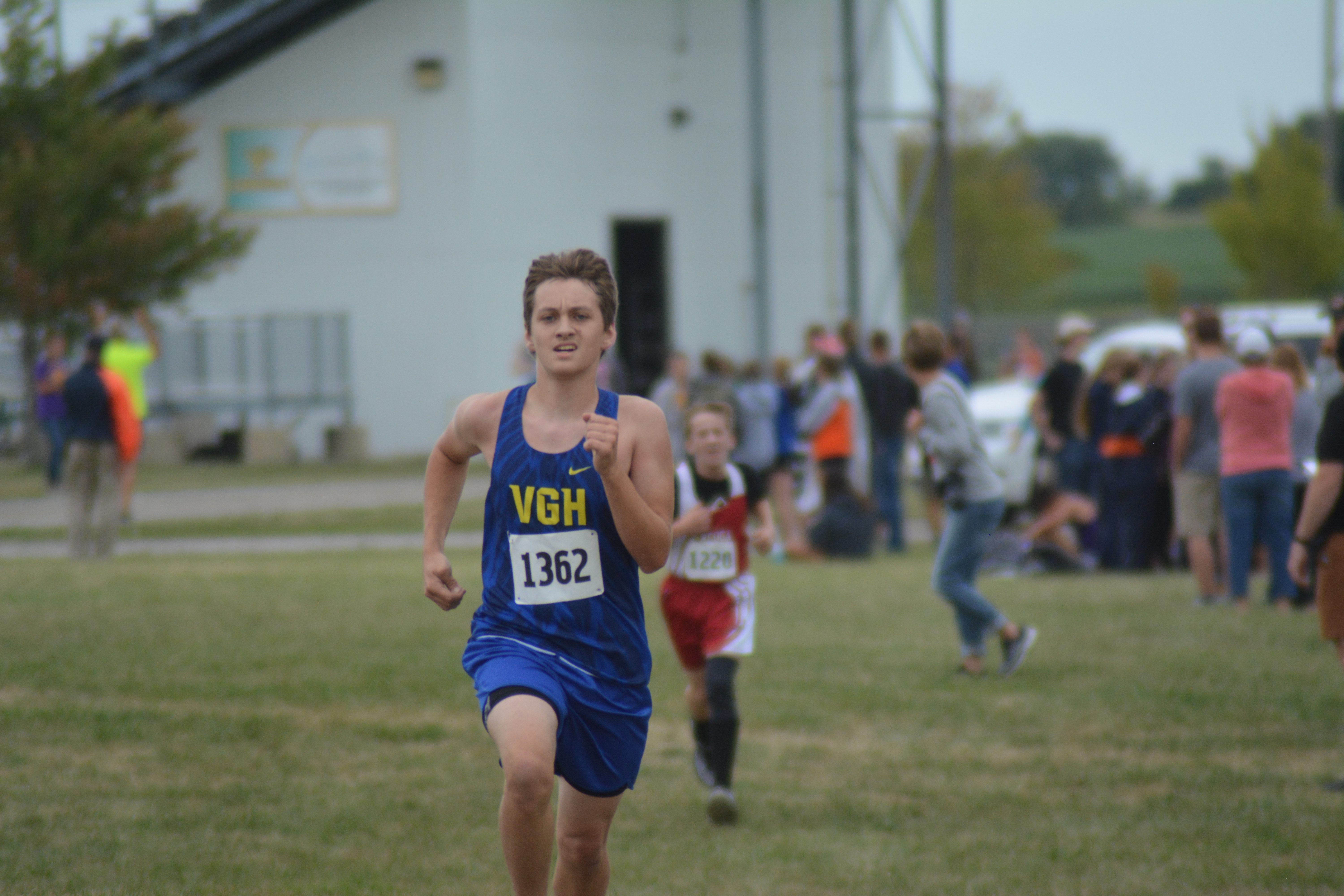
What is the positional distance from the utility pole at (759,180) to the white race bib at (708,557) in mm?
15679

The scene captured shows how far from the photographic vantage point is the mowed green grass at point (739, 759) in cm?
535

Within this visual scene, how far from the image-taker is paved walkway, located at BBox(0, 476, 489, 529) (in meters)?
17.5

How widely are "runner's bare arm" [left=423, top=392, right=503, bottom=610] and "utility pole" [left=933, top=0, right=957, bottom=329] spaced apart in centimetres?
1603

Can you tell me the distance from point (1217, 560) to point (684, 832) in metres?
8.45

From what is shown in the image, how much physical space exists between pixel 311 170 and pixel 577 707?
2258 cm

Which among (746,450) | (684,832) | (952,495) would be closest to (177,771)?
(684,832)

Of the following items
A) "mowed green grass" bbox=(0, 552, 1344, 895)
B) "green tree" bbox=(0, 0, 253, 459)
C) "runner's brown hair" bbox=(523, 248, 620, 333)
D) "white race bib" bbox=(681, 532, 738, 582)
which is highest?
"green tree" bbox=(0, 0, 253, 459)

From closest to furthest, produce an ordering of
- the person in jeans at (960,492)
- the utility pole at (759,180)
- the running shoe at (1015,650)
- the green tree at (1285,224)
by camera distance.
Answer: the person in jeans at (960,492), the running shoe at (1015,650), the utility pole at (759,180), the green tree at (1285,224)

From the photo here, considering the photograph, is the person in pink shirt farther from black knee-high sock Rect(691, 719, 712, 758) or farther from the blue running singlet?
the blue running singlet

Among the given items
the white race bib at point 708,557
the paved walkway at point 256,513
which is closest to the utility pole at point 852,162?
the paved walkway at point 256,513

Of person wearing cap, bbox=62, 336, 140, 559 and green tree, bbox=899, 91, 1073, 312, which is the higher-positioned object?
green tree, bbox=899, 91, 1073, 312

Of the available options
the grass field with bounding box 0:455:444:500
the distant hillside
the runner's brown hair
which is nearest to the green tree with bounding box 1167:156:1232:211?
the distant hillside

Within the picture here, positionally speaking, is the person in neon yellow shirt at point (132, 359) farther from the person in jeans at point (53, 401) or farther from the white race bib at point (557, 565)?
the white race bib at point (557, 565)

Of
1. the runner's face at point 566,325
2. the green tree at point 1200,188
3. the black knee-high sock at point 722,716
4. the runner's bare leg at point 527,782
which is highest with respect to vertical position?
the green tree at point 1200,188
